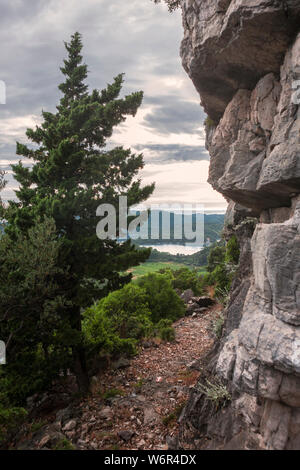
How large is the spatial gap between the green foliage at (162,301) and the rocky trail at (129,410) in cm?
607

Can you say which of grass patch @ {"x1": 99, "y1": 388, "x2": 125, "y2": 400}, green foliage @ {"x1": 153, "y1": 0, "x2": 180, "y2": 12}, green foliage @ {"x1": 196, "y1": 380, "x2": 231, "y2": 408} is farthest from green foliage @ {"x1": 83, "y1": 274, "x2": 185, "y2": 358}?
green foliage @ {"x1": 153, "y1": 0, "x2": 180, "y2": 12}

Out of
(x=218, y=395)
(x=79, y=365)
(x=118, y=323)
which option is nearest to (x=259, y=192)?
(x=218, y=395)

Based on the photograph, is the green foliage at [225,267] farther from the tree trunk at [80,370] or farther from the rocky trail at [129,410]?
the tree trunk at [80,370]

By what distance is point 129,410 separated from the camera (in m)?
9.42

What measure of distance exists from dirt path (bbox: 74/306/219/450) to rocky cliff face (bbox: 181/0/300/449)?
4.00 ft

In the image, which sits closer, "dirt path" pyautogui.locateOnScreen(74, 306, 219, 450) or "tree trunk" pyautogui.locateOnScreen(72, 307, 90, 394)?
"dirt path" pyautogui.locateOnScreen(74, 306, 219, 450)

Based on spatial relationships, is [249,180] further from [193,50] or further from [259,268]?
[193,50]

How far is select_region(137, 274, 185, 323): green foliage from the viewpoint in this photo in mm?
20266

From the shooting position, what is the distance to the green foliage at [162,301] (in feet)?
66.5

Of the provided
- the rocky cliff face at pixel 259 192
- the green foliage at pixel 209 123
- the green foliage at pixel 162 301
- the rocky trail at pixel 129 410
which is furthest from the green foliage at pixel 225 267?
the green foliage at pixel 209 123

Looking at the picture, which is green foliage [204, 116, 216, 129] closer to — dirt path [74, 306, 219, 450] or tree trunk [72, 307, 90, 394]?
tree trunk [72, 307, 90, 394]

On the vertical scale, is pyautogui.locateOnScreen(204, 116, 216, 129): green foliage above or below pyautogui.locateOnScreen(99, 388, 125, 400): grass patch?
above
